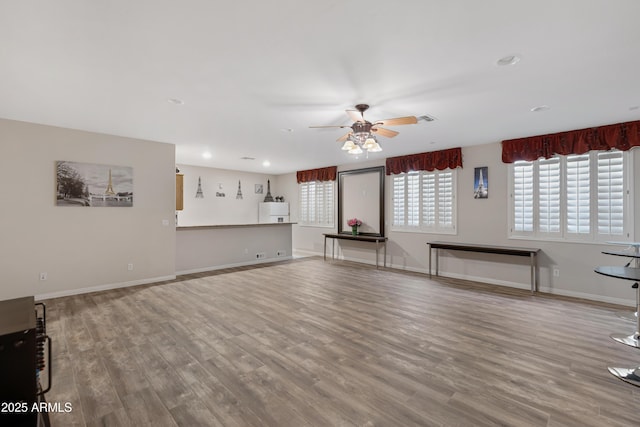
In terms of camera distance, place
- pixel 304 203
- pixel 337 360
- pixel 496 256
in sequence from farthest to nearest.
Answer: pixel 304 203 → pixel 496 256 → pixel 337 360

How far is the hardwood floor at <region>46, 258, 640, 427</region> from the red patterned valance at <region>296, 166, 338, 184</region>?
4.42 m

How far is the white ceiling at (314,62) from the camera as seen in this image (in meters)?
1.97

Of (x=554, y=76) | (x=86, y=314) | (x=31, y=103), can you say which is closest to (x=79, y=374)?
(x=86, y=314)

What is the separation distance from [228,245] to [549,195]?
21.3 ft

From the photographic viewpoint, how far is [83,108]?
3.74m

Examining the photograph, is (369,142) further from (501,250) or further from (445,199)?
(445,199)

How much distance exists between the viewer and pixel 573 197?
15.5 feet

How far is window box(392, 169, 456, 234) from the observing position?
6188 millimetres

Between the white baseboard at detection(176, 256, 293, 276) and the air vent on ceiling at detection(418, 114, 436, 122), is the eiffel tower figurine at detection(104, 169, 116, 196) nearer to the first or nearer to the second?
the white baseboard at detection(176, 256, 293, 276)

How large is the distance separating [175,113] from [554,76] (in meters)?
4.34

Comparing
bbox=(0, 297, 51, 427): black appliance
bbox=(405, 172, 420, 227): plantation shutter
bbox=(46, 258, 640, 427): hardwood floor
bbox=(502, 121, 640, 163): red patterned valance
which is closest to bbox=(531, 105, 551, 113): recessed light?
bbox=(502, 121, 640, 163): red patterned valance

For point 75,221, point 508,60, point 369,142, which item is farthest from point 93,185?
point 508,60

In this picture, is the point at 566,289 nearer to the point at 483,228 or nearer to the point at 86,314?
the point at 483,228

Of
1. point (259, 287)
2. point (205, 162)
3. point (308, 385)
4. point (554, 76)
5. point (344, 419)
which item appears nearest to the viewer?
point (344, 419)
